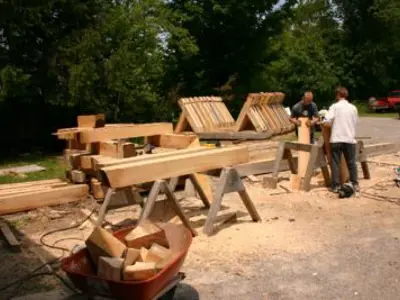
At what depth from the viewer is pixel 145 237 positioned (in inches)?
180

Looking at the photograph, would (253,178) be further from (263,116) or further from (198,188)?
(263,116)

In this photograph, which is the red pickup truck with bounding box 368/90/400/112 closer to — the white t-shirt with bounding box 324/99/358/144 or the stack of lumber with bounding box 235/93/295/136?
the stack of lumber with bounding box 235/93/295/136

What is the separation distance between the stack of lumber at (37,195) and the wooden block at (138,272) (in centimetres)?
458

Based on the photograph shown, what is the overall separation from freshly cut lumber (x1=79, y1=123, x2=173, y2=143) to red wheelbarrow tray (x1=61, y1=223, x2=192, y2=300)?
380 cm

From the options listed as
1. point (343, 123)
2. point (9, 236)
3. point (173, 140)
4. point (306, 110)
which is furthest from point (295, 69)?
point (9, 236)

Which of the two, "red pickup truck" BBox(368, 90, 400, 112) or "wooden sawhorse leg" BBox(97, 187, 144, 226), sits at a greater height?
"wooden sawhorse leg" BBox(97, 187, 144, 226)

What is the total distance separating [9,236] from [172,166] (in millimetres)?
2399

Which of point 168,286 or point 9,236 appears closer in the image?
point 168,286

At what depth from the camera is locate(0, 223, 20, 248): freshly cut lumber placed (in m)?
6.34

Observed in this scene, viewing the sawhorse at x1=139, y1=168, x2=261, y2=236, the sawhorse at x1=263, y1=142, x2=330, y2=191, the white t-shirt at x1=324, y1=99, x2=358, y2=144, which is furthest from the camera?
the sawhorse at x1=263, y1=142, x2=330, y2=191

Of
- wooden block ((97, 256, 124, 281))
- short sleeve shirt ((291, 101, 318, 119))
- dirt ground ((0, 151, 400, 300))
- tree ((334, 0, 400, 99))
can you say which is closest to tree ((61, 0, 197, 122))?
short sleeve shirt ((291, 101, 318, 119))

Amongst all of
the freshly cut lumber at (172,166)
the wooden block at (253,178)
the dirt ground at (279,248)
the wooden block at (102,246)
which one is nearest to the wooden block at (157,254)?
the wooden block at (102,246)

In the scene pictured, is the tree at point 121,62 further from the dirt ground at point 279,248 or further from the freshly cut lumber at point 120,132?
the dirt ground at point 279,248

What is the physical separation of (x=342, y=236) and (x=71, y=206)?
4.37m
